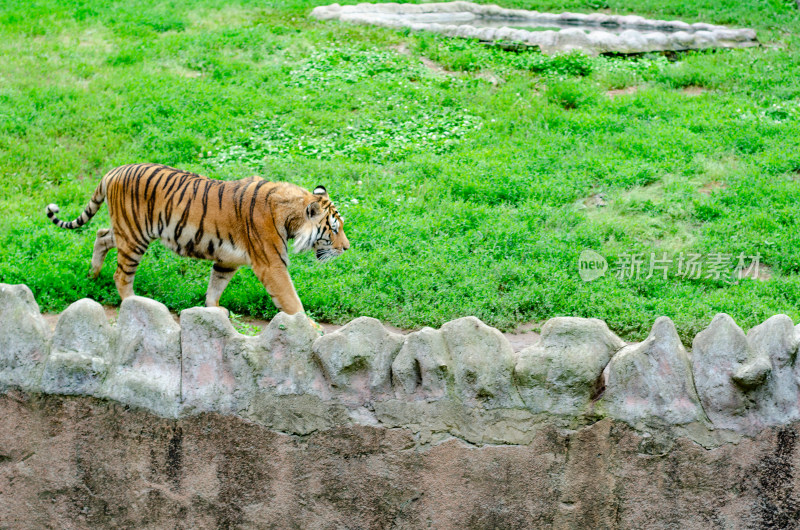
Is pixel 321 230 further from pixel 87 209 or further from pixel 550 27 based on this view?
pixel 550 27

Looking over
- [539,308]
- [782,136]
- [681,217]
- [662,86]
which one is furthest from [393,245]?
[662,86]

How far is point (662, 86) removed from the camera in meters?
10.1

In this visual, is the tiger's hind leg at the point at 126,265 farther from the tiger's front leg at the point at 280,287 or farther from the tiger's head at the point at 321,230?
the tiger's head at the point at 321,230

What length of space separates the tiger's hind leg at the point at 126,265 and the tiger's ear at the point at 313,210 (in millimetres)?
1351

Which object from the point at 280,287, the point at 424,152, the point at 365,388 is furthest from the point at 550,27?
the point at 365,388

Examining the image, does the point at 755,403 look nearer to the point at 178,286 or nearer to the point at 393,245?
the point at 393,245

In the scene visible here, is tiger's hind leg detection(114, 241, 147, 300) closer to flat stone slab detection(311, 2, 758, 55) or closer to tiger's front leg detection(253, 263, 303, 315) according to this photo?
tiger's front leg detection(253, 263, 303, 315)

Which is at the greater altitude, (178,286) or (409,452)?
(409,452)

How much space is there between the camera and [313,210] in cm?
562

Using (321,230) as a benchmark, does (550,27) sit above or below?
above

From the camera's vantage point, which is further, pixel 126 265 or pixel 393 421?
pixel 126 265

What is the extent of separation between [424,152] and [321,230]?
3.12m

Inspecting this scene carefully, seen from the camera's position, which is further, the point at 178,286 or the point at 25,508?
the point at 178,286

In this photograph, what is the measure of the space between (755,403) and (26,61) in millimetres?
9595
